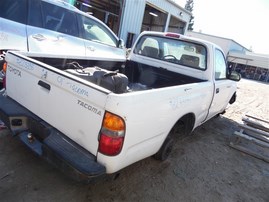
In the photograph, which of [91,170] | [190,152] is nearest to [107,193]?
[91,170]

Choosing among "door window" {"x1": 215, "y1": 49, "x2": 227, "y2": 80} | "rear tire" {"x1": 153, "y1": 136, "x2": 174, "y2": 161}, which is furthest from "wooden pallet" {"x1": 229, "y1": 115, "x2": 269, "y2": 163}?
"rear tire" {"x1": 153, "y1": 136, "x2": 174, "y2": 161}

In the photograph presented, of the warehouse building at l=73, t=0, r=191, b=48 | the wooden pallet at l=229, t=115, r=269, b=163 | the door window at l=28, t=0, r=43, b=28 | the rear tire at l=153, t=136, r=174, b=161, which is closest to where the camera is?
the rear tire at l=153, t=136, r=174, b=161

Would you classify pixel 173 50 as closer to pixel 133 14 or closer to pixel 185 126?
pixel 185 126

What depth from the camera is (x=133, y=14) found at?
1277 centimetres

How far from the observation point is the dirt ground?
242cm

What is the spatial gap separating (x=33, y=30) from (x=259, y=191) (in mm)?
4902

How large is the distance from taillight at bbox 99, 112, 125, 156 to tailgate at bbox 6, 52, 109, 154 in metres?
0.06

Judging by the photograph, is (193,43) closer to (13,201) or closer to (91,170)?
(91,170)

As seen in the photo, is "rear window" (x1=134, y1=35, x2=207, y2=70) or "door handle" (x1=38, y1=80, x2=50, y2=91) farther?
"rear window" (x1=134, y1=35, x2=207, y2=70)

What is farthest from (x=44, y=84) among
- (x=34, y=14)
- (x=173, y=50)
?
(x=34, y=14)

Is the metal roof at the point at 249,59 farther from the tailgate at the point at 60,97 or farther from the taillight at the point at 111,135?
the taillight at the point at 111,135

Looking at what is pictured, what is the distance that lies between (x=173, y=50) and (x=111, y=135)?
2681mm

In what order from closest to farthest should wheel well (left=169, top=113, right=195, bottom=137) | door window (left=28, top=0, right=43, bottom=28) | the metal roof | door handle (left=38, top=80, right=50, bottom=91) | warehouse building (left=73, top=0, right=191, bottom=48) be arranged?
door handle (left=38, top=80, right=50, bottom=91) < wheel well (left=169, top=113, right=195, bottom=137) < door window (left=28, top=0, right=43, bottom=28) < warehouse building (left=73, top=0, right=191, bottom=48) < the metal roof

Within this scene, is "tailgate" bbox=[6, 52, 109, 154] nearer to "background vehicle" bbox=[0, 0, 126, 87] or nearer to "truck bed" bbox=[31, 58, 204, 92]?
"background vehicle" bbox=[0, 0, 126, 87]
